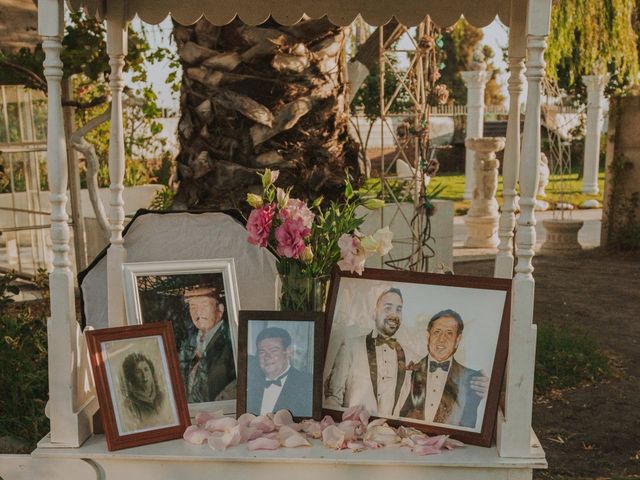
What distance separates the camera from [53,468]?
6.82ft

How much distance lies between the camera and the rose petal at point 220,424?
7.00 feet

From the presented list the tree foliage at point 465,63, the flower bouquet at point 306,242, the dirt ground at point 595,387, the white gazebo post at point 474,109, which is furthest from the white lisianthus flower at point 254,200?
the tree foliage at point 465,63

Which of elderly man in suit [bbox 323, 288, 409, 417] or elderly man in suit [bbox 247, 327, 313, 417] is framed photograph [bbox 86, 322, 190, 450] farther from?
elderly man in suit [bbox 323, 288, 409, 417]

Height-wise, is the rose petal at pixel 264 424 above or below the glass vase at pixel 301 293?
below

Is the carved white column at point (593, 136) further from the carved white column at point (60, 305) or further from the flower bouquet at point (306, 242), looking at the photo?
the carved white column at point (60, 305)

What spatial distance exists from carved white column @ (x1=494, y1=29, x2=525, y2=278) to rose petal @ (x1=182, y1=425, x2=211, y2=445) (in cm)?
106

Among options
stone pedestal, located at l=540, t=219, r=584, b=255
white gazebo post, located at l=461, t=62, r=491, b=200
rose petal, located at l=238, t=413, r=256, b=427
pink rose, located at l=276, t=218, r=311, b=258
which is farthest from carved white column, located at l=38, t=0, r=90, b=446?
white gazebo post, located at l=461, t=62, r=491, b=200

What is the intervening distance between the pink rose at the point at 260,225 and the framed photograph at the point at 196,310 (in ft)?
0.56

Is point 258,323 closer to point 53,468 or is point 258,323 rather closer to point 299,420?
point 299,420

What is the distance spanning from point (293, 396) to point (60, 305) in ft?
2.04

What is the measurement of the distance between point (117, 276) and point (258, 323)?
1.81 ft

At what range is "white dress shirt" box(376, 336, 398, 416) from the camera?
7.22 feet

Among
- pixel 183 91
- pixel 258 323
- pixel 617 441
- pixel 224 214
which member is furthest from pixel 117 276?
pixel 617 441

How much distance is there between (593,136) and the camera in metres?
14.5
